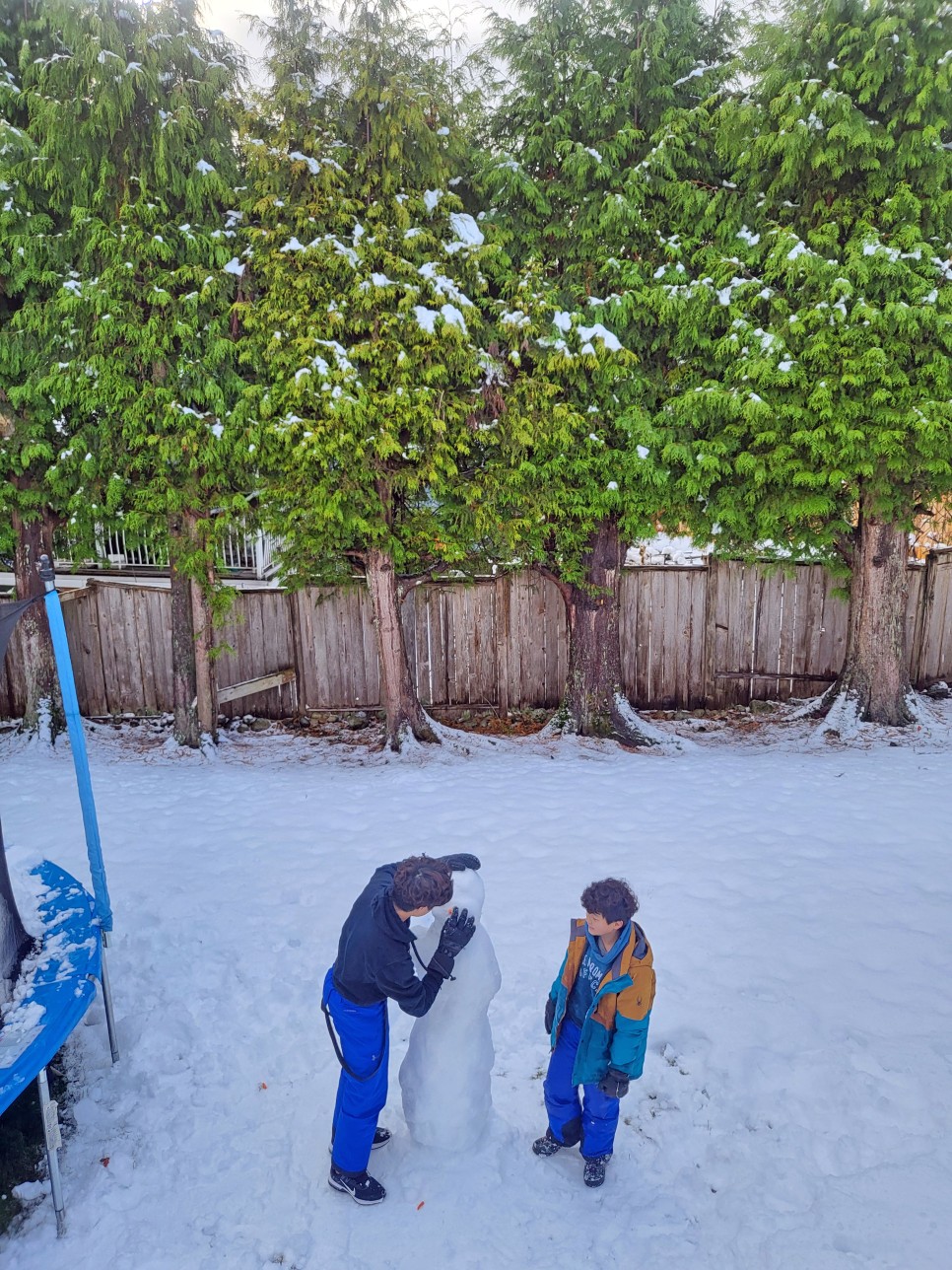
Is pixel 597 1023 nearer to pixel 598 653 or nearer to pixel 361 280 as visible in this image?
pixel 598 653

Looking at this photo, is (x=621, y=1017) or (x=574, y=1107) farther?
(x=574, y=1107)

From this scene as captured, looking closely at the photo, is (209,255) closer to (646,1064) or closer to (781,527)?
(781,527)

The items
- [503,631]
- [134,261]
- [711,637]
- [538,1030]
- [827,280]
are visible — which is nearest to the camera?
[538,1030]

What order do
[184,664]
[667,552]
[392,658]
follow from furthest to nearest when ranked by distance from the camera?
[667,552], [184,664], [392,658]

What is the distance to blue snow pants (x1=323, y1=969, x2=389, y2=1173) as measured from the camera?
2.97 metres

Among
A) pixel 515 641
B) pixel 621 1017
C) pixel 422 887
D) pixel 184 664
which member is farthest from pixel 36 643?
pixel 621 1017

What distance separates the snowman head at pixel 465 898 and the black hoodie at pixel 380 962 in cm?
17

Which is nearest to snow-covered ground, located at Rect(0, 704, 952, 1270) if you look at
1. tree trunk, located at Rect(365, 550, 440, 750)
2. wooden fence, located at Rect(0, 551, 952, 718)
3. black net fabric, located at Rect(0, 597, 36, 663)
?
tree trunk, located at Rect(365, 550, 440, 750)

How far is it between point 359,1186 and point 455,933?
3.56 feet

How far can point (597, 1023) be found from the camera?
3018 millimetres

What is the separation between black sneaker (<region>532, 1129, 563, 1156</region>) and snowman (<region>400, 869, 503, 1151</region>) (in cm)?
26

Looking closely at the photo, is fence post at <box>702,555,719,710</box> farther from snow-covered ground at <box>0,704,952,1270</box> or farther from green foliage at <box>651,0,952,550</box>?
snow-covered ground at <box>0,704,952,1270</box>

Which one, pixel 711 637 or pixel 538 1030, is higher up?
pixel 711 637

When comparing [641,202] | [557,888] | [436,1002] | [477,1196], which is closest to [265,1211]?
[477,1196]
